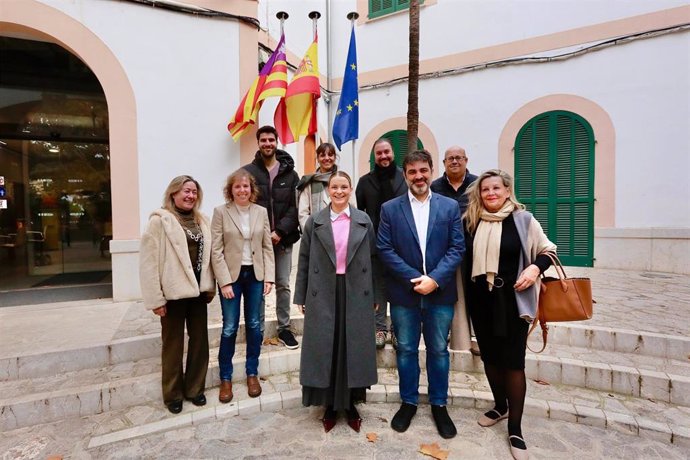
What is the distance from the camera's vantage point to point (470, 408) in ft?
10.3

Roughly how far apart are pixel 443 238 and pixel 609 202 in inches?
232

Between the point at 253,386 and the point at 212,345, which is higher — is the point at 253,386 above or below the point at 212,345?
below

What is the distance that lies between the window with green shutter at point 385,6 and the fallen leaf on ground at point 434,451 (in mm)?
8575

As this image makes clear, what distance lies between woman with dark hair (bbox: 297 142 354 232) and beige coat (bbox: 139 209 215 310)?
1.24 m

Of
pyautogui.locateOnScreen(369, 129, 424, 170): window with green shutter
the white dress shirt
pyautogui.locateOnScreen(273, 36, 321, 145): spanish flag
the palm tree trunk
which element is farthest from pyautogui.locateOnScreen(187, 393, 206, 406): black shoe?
pyautogui.locateOnScreen(369, 129, 424, 170): window with green shutter

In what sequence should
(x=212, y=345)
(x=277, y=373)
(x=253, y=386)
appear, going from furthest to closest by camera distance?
(x=212, y=345) < (x=277, y=373) < (x=253, y=386)

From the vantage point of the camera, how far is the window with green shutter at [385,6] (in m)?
8.10

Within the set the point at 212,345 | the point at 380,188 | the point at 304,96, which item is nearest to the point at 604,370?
the point at 380,188

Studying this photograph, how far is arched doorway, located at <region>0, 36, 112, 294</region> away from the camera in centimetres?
618

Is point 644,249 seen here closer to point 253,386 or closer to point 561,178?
point 561,178

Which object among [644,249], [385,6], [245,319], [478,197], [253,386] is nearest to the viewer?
[478,197]

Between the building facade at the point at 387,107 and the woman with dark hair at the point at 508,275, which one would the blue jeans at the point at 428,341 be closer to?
the woman with dark hair at the point at 508,275

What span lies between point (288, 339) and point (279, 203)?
4.74ft

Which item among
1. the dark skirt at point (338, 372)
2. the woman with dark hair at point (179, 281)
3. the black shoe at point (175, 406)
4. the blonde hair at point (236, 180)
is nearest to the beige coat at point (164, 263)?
the woman with dark hair at point (179, 281)
